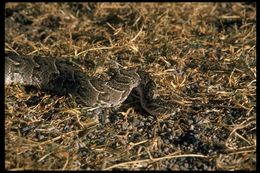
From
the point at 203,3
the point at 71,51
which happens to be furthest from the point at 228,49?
the point at 71,51

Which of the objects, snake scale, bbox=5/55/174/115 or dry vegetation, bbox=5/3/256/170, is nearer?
dry vegetation, bbox=5/3/256/170

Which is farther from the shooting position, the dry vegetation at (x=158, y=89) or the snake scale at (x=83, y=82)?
the snake scale at (x=83, y=82)

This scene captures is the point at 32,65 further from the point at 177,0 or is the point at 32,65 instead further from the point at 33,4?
the point at 177,0

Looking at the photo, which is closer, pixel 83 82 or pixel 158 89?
pixel 83 82
